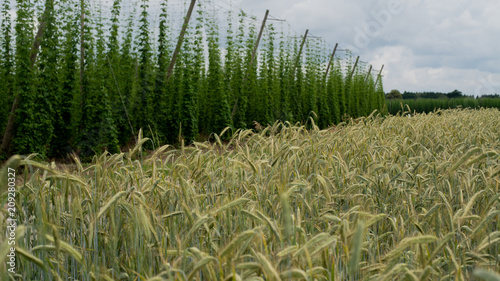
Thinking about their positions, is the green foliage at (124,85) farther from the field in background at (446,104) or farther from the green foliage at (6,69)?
the field in background at (446,104)

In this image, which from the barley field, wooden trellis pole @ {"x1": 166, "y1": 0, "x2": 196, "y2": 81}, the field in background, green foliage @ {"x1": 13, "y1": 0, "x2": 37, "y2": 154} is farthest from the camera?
the field in background

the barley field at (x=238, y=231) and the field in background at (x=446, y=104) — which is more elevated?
the field in background at (x=446, y=104)

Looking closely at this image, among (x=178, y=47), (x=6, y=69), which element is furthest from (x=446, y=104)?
(x=6, y=69)

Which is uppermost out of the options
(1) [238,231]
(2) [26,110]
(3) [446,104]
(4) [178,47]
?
(4) [178,47]

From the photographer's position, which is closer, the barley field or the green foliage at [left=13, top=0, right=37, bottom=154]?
the barley field

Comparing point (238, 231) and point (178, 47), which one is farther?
point (178, 47)

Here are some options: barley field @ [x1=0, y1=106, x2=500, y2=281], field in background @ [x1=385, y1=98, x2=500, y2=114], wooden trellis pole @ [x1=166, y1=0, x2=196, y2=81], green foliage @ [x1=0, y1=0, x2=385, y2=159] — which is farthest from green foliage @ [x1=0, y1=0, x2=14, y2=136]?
field in background @ [x1=385, y1=98, x2=500, y2=114]

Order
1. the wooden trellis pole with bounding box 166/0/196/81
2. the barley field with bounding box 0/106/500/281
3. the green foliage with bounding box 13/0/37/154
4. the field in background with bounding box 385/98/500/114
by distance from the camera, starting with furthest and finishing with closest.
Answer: the field in background with bounding box 385/98/500/114 → the wooden trellis pole with bounding box 166/0/196/81 → the green foliage with bounding box 13/0/37/154 → the barley field with bounding box 0/106/500/281

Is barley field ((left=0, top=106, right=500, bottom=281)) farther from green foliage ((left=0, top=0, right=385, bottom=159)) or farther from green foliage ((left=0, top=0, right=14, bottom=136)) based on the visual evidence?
green foliage ((left=0, top=0, right=14, bottom=136))

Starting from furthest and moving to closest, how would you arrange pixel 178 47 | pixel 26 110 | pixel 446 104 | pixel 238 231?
pixel 446 104, pixel 178 47, pixel 26 110, pixel 238 231

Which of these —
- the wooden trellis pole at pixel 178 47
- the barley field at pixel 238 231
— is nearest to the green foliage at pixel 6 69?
the wooden trellis pole at pixel 178 47

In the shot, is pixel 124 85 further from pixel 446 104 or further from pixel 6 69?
pixel 446 104

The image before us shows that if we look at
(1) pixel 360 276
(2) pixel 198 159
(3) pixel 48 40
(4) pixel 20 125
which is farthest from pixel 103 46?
(1) pixel 360 276

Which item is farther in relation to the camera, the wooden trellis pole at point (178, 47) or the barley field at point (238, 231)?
the wooden trellis pole at point (178, 47)
